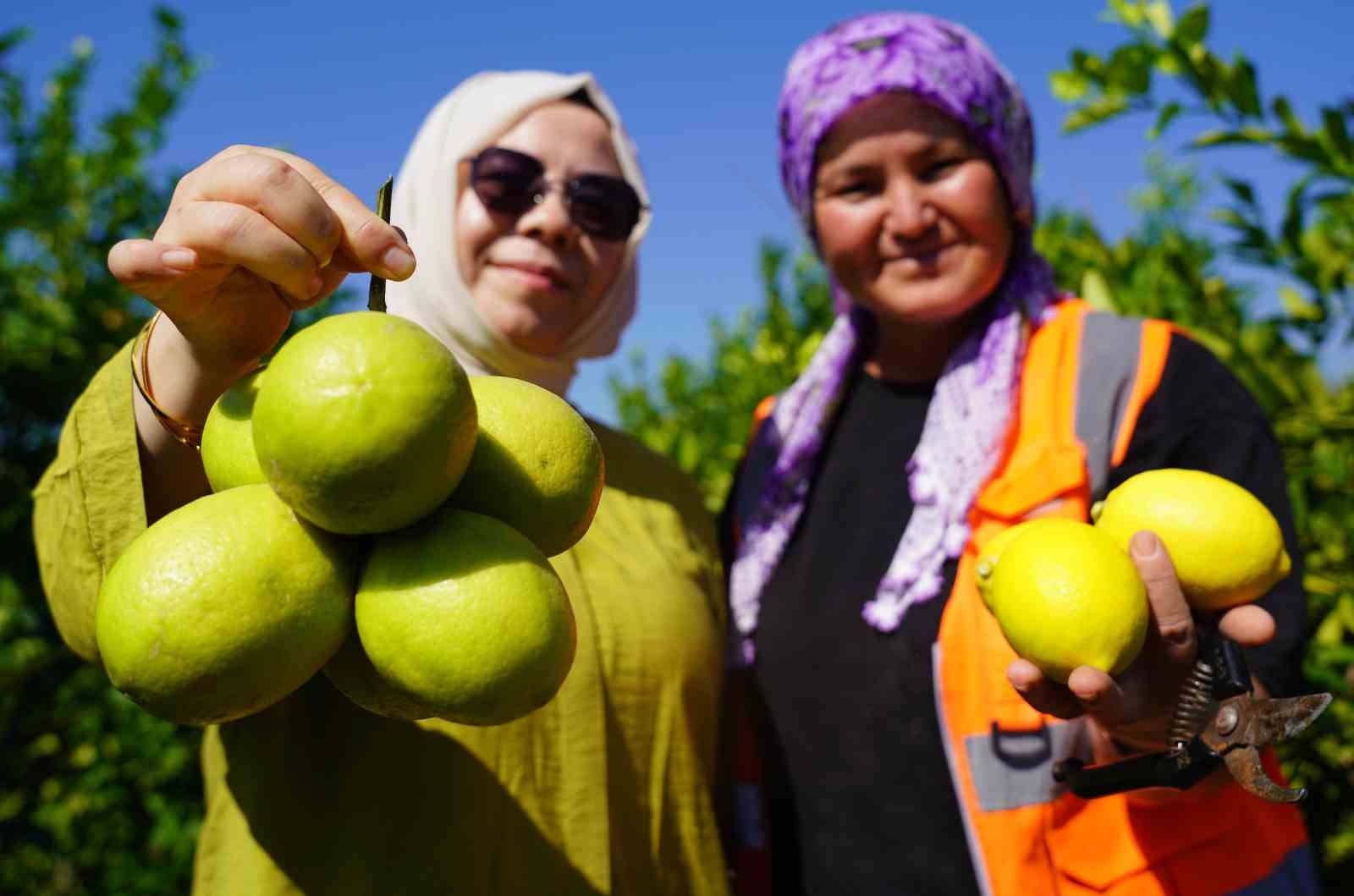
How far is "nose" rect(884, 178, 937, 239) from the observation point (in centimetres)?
220

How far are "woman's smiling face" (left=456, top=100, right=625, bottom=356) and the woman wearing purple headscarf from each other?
58 cm

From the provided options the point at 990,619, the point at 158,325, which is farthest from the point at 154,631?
the point at 990,619

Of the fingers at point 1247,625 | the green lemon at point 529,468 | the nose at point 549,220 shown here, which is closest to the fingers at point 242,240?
the green lemon at point 529,468

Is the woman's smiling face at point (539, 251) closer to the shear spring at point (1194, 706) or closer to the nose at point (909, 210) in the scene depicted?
the nose at point (909, 210)

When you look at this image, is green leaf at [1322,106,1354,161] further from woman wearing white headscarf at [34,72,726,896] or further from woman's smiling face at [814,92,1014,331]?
woman wearing white headscarf at [34,72,726,896]

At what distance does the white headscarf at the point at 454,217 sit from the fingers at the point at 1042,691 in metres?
1.32

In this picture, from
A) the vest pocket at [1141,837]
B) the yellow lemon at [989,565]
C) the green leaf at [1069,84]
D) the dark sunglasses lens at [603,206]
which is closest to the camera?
the yellow lemon at [989,565]

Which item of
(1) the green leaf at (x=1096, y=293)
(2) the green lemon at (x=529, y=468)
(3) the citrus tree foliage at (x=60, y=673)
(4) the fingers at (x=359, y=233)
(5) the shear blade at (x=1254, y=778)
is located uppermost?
(1) the green leaf at (x=1096, y=293)

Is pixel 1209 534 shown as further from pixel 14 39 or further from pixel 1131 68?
pixel 14 39

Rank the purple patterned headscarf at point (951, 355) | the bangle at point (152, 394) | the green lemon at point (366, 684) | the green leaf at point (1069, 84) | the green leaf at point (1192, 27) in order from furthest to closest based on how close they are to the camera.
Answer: the green leaf at point (1069, 84)
the green leaf at point (1192, 27)
the purple patterned headscarf at point (951, 355)
the bangle at point (152, 394)
the green lemon at point (366, 684)

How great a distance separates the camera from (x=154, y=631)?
90 centimetres

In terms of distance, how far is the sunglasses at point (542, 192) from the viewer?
2266mm

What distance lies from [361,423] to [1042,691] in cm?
106

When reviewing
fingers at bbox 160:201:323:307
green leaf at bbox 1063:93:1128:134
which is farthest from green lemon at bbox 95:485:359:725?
green leaf at bbox 1063:93:1128:134
